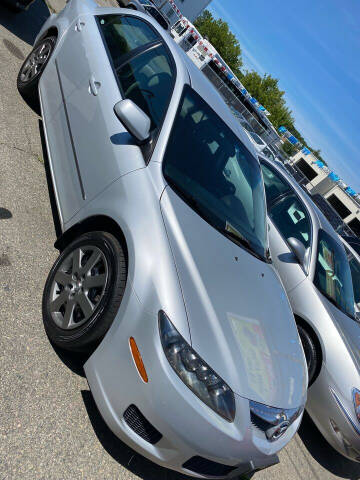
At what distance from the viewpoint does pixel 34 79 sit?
4.17 meters

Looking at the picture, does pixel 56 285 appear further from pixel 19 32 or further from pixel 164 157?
pixel 19 32

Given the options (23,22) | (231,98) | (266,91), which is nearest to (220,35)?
(266,91)

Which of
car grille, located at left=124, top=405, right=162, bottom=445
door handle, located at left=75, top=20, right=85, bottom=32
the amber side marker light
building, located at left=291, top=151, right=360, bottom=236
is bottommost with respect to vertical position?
car grille, located at left=124, top=405, right=162, bottom=445

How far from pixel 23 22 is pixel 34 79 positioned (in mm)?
3190

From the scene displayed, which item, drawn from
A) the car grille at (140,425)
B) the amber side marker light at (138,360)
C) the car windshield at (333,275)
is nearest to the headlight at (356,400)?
the car windshield at (333,275)

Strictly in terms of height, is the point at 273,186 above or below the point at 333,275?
above

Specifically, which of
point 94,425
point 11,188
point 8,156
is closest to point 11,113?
point 8,156

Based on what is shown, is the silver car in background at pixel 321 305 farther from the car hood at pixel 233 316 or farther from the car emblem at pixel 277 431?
the car emblem at pixel 277 431

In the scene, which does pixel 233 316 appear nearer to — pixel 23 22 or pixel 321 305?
pixel 321 305

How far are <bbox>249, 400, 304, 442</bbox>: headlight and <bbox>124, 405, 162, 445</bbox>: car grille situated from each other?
0.53 metres

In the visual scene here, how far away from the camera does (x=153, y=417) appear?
198cm

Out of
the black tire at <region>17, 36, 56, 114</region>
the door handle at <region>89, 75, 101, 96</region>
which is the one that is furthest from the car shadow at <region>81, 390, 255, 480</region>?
the black tire at <region>17, 36, 56, 114</region>

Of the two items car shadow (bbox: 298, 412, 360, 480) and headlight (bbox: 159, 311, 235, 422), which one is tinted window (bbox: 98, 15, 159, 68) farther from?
car shadow (bbox: 298, 412, 360, 480)

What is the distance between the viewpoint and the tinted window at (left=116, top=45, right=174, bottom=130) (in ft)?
9.77
